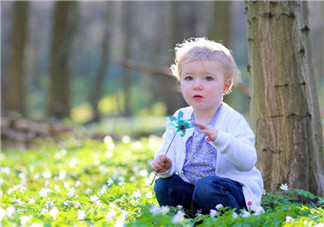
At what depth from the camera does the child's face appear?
11.6 feet

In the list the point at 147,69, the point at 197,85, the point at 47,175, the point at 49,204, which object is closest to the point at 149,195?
the point at 49,204

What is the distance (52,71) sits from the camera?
17.6 meters

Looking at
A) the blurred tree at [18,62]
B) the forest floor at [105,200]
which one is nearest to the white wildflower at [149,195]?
the forest floor at [105,200]

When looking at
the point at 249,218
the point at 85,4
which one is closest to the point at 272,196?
the point at 249,218

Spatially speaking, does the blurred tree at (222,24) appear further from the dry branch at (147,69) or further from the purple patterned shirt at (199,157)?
the purple patterned shirt at (199,157)

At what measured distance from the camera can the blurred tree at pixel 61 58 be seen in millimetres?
17266

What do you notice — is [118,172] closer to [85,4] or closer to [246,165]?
[246,165]

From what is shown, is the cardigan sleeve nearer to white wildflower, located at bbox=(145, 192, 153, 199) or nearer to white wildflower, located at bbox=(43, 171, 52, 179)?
white wildflower, located at bbox=(145, 192, 153, 199)

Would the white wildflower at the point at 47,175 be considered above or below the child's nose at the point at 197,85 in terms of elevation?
below

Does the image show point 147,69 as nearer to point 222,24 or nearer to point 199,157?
point 222,24

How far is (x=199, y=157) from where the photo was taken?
11.9 feet

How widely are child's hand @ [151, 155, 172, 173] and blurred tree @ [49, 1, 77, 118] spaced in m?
14.1

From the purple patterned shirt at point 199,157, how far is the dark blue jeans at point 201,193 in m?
0.09

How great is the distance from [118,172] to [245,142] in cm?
268
